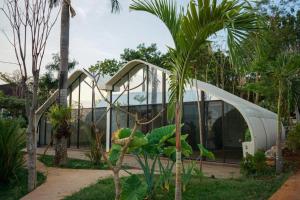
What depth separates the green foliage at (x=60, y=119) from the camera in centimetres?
1184


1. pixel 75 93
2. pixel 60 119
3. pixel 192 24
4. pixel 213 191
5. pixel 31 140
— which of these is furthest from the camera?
pixel 75 93

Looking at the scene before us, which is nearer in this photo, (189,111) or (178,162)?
(178,162)

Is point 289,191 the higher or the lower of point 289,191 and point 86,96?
the lower

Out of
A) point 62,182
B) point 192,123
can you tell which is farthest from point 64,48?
point 192,123

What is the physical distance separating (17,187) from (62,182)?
109 cm

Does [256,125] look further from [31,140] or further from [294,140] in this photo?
[31,140]

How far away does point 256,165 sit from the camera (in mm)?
9125

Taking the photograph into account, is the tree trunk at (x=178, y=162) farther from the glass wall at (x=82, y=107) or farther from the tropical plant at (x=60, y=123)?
the glass wall at (x=82, y=107)

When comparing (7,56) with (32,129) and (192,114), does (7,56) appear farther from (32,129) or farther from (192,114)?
(192,114)

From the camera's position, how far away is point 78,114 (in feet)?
61.8

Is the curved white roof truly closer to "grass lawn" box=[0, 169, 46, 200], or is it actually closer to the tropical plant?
the tropical plant

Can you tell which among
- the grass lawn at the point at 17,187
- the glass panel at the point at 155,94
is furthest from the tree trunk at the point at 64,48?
the glass panel at the point at 155,94

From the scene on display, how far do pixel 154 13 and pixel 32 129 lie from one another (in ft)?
16.8

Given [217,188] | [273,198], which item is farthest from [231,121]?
[273,198]
